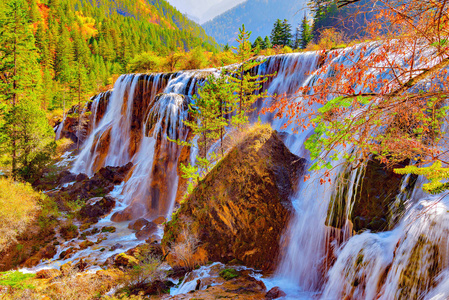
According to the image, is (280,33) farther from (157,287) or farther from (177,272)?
(157,287)

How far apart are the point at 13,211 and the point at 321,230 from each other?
15969 millimetres

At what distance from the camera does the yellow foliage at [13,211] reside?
12.2 metres

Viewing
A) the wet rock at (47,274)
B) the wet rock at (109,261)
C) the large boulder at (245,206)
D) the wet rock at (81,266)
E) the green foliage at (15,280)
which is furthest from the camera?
the wet rock at (109,261)

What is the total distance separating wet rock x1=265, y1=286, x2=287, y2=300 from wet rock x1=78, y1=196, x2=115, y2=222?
14584mm

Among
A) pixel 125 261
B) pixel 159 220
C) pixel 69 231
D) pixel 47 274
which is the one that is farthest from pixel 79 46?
pixel 125 261

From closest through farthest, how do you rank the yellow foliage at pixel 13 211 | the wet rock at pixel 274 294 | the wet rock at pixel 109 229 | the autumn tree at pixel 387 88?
the autumn tree at pixel 387 88
the wet rock at pixel 274 294
the yellow foliage at pixel 13 211
the wet rock at pixel 109 229

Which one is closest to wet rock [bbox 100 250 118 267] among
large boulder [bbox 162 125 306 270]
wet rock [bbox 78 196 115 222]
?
large boulder [bbox 162 125 306 270]

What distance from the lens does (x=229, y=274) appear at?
8.35 metres

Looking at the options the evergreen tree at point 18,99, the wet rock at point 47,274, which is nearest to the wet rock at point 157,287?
the wet rock at point 47,274

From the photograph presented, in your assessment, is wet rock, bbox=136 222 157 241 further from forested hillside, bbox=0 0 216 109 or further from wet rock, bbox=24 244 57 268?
forested hillside, bbox=0 0 216 109

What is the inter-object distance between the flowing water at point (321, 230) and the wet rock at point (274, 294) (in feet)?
0.90

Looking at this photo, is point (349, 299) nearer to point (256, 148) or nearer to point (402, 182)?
point (402, 182)

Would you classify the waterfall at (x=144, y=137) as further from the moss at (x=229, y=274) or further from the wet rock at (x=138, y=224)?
the moss at (x=229, y=274)

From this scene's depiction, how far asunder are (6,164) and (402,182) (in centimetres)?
2491
